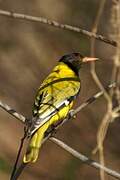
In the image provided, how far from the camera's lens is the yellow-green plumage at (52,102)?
4.32m

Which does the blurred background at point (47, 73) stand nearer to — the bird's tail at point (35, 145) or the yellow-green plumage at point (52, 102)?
the yellow-green plumage at point (52, 102)

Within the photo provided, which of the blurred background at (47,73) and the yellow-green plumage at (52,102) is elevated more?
the yellow-green plumage at (52,102)

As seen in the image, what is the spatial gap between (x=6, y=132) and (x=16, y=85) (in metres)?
0.62

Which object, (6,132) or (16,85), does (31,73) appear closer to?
(16,85)

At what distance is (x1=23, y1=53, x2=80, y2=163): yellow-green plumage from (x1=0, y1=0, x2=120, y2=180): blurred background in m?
2.47

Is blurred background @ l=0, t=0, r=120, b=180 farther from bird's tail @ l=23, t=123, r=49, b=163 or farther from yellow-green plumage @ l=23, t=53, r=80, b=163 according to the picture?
bird's tail @ l=23, t=123, r=49, b=163

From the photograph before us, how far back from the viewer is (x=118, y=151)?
825cm

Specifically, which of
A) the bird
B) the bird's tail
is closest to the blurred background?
the bird

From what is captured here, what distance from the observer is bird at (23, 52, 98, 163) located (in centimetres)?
431

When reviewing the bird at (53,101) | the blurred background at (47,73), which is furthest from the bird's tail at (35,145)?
the blurred background at (47,73)

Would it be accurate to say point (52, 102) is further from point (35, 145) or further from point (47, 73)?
point (47, 73)

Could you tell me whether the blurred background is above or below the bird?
below

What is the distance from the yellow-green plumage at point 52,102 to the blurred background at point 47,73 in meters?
2.47

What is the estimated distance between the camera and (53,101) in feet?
15.3
